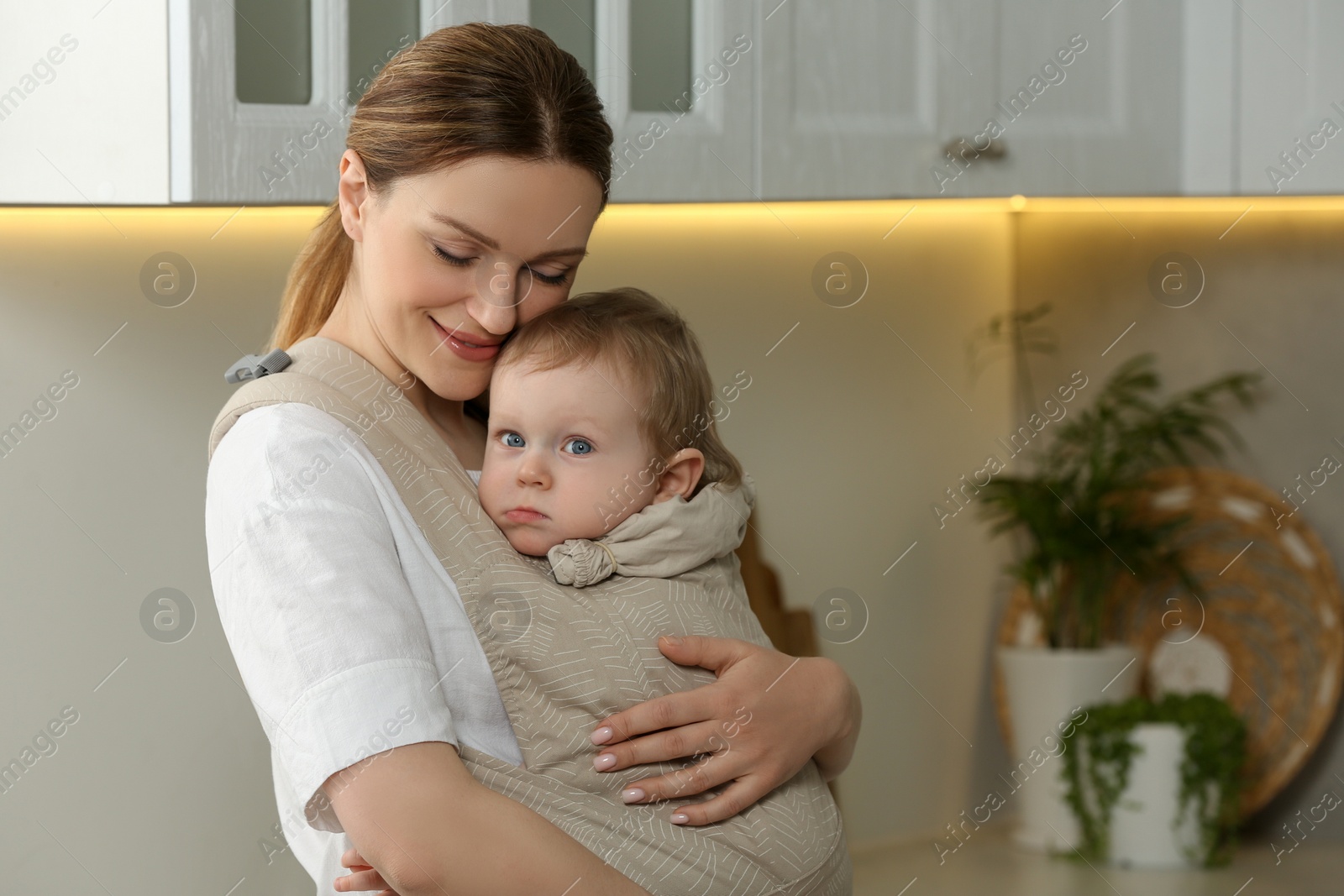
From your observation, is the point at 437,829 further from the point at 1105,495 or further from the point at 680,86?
the point at 1105,495

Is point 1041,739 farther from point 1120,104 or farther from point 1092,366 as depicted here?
point 1120,104

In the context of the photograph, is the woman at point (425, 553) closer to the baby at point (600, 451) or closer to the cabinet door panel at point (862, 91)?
the baby at point (600, 451)

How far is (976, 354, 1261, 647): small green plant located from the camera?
5.56 ft

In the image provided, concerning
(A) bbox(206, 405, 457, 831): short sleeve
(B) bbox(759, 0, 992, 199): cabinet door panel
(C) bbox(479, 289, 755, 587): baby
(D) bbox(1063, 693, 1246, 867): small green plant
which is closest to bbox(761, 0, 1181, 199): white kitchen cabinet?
(B) bbox(759, 0, 992, 199): cabinet door panel

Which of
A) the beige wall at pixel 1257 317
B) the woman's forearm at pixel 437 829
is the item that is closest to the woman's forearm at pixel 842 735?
the woman's forearm at pixel 437 829

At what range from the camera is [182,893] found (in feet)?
4.50

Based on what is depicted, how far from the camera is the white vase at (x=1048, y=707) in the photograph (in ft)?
5.54

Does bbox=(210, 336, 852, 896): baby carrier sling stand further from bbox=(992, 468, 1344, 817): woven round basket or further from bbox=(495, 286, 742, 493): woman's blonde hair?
bbox=(992, 468, 1344, 817): woven round basket

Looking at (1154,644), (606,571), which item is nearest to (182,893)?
(606,571)

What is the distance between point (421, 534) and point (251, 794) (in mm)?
844

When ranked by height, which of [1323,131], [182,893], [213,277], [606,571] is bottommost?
[182,893]

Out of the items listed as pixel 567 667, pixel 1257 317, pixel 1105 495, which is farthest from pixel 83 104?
pixel 1257 317

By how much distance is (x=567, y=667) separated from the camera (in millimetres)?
734

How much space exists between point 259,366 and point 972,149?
969mm
